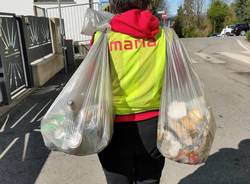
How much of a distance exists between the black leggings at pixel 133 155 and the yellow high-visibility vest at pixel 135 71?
10 cm

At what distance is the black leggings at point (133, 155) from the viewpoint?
1884 mm

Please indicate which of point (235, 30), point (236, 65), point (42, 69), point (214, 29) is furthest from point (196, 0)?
point (42, 69)

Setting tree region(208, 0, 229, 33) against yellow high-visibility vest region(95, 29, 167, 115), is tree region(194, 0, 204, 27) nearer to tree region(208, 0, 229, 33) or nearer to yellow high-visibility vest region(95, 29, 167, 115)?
tree region(208, 0, 229, 33)

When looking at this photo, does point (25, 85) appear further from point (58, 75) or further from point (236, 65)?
point (236, 65)

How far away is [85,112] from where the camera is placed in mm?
1745

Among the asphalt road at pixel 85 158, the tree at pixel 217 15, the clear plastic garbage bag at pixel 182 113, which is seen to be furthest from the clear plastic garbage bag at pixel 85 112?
the tree at pixel 217 15

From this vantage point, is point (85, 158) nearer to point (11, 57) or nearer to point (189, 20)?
point (11, 57)

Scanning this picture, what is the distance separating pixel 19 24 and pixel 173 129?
7.98 m

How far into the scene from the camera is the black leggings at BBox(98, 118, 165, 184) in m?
1.88

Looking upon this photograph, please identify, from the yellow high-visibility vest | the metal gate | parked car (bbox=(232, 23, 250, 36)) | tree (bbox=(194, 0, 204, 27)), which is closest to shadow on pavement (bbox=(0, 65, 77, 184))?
the metal gate

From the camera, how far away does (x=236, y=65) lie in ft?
42.5

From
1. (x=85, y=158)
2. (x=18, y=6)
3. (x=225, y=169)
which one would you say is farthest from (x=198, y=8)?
(x=225, y=169)

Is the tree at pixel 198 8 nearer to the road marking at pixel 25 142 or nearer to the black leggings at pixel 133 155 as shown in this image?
the road marking at pixel 25 142

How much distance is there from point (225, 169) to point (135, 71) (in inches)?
95.6
